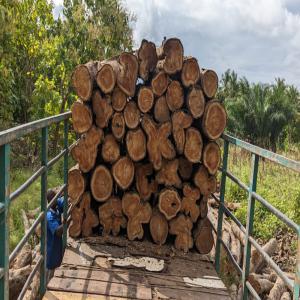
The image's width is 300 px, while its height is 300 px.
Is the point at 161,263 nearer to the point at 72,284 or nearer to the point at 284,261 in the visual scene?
the point at 72,284

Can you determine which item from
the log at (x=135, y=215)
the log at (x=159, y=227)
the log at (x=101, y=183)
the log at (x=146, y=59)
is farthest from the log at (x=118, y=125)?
the log at (x=159, y=227)

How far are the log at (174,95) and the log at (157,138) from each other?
0.58 feet

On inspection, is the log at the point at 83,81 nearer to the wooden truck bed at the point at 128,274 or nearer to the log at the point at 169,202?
the log at the point at 169,202

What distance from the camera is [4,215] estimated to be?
208 cm

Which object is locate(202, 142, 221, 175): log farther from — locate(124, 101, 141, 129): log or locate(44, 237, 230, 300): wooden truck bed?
locate(44, 237, 230, 300): wooden truck bed

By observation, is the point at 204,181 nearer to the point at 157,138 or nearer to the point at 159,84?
the point at 157,138

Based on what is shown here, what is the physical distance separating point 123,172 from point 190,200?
27.8 inches

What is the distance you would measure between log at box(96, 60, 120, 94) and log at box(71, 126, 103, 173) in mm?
380

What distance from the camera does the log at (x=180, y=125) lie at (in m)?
3.96

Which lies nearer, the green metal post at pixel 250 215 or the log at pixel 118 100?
the green metal post at pixel 250 215

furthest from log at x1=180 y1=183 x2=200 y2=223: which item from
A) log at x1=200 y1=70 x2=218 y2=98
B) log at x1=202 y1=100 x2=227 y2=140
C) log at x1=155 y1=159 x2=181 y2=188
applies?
log at x1=200 y1=70 x2=218 y2=98

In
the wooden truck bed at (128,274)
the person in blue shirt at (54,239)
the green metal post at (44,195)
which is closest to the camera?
the green metal post at (44,195)

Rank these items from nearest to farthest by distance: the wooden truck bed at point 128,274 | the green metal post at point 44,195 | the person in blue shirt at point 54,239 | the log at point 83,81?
the green metal post at point 44,195
the wooden truck bed at point 128,274
the log at point 83,81
the person in blue shirt at point 54,239

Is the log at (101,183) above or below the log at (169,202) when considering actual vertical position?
above
